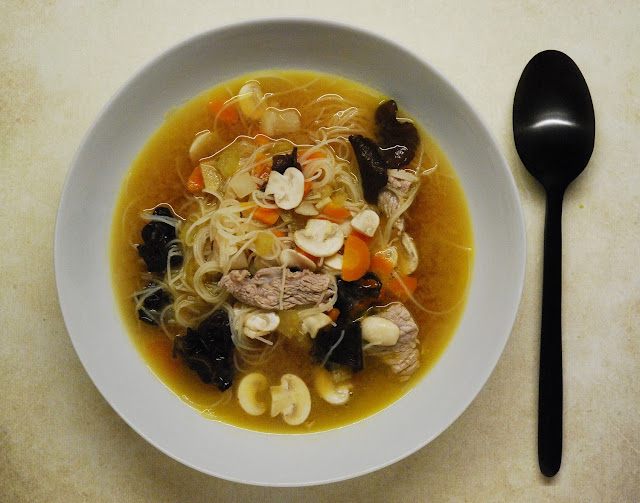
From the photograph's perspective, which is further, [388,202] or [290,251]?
[388,202]

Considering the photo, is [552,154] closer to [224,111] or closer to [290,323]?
[290,323]

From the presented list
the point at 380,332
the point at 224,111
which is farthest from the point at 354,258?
the point at 224,111

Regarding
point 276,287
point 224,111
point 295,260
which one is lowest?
point 276,287

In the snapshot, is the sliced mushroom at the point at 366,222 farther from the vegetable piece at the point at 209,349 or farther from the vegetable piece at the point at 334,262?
the vegetable piece at the point at 209,349

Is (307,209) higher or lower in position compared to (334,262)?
higher

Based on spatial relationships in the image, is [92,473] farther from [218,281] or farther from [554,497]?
[554,497]

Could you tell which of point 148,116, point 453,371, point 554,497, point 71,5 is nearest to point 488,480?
point 554,497

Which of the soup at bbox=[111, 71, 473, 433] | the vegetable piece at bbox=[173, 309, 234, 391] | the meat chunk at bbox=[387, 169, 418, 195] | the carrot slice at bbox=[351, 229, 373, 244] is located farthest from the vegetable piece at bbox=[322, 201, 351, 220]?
the vegetable piece at bbox=[173, 309, 234, 391]
